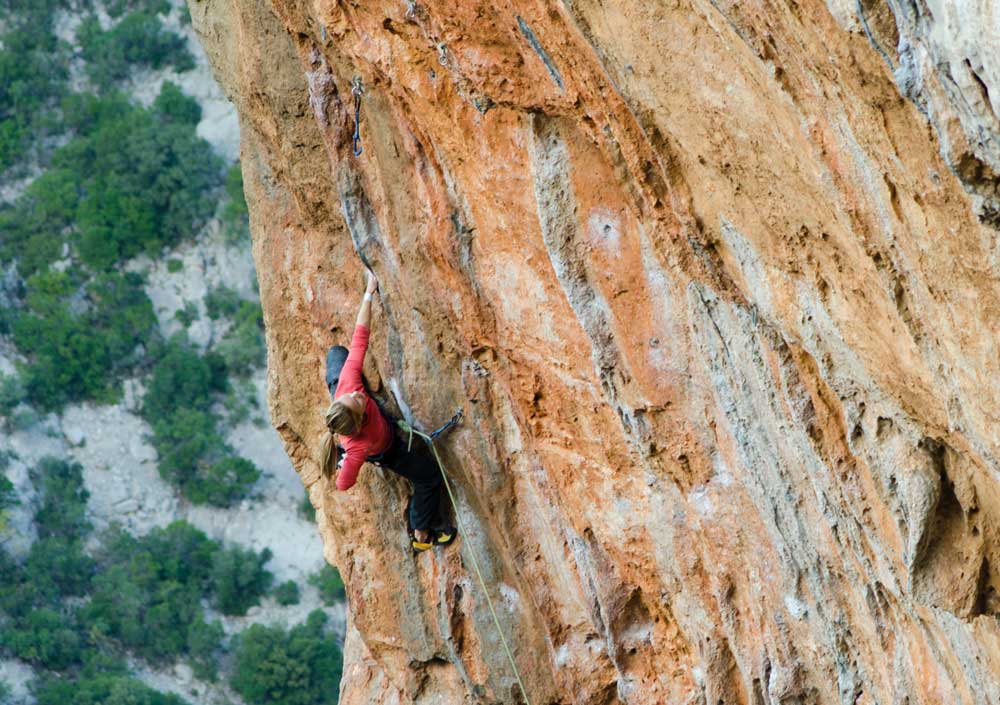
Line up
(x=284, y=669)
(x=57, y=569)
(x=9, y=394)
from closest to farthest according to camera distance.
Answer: (x=284, y=669) < (x=57, y=569) < (x=9, y=394)

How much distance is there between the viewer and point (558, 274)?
6.46 meters

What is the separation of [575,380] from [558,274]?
653 millimetres

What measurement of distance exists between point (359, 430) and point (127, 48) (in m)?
30.3

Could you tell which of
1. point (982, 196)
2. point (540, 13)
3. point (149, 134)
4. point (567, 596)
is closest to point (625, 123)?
point (540, 13)

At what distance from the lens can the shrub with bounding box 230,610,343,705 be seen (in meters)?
26.4

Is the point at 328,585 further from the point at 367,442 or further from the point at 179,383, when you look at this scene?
the point at 367,442

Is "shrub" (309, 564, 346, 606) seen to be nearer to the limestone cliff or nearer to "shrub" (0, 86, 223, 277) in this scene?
"shrub" (0, 86, 223, 277)

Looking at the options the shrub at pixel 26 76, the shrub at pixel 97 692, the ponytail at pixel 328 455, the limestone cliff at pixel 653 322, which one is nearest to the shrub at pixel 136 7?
the shrub at pixel 26 76

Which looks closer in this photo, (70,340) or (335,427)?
(335,427)

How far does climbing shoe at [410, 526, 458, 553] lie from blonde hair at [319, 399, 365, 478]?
31.6 inches

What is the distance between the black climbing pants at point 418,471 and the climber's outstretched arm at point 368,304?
62 cm

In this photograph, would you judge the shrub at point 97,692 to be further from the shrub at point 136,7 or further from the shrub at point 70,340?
the shrub at point 136,7

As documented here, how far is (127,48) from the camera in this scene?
115 ft

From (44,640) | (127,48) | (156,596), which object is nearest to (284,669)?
(156,596)
